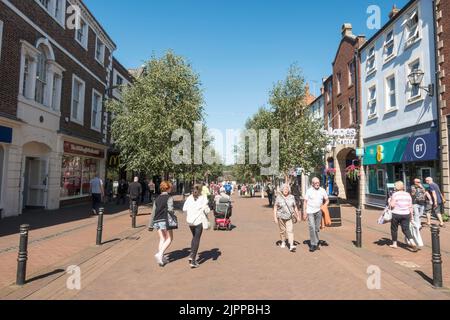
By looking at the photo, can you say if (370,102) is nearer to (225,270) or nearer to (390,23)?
(390,23)

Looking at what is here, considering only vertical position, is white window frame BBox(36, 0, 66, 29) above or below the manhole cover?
above

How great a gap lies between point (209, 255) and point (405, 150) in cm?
1273

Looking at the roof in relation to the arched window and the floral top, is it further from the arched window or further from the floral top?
the arched window

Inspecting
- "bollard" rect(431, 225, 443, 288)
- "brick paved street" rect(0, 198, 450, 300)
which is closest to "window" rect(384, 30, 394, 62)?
"brick paved street" rect(0, 198, 450, 300)

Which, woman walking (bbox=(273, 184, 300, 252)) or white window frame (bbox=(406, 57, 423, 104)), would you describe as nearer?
woman walking (bbox=(273, 184, 300, 252))

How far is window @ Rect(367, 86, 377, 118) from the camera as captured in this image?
66.1 feet

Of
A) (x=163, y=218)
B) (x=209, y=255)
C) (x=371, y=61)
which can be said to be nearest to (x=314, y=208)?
(x=209, y=255)

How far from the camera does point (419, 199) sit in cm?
1130

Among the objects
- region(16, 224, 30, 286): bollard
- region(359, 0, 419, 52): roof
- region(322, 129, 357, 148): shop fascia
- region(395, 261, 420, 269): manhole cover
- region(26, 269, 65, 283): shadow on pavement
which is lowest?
region(26, 269, 65, 283): shadow on pavement

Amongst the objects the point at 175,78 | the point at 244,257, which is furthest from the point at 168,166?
the point at 244,257

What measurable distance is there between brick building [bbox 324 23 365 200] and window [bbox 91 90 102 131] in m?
15.3

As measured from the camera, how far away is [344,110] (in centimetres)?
2483

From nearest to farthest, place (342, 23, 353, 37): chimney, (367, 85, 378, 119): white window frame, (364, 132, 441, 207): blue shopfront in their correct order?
(364, 132, 441, 207): blue shopfront
(367, 85, 378, 119): white window frame
(342, 23, 353, 37): chimney

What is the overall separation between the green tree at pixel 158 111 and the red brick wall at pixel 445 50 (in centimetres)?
1149
